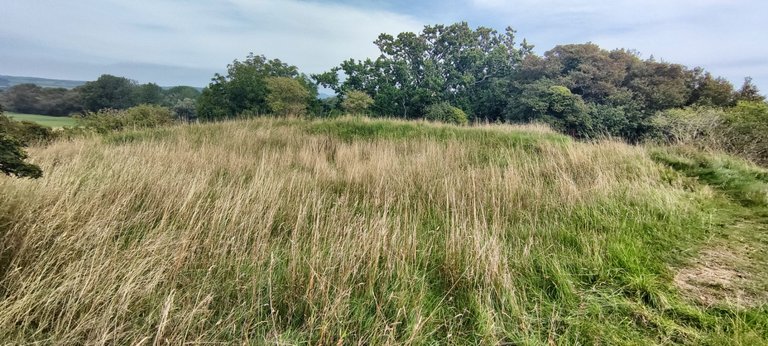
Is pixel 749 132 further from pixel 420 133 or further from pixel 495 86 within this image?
pixel 495 86

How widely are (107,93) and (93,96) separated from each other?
294 cm

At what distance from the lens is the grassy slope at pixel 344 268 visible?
1757mm

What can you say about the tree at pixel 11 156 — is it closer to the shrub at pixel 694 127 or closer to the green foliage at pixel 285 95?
the shrub at pixel 694 127

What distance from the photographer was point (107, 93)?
4775 centimetres

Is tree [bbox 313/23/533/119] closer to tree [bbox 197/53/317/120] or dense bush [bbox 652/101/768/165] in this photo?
tree [bbox 197/53/317/120]

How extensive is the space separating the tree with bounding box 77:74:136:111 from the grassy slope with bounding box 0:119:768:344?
56.8m

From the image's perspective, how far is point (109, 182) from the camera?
145 inches

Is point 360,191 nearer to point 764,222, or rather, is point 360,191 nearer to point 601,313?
point 601,313

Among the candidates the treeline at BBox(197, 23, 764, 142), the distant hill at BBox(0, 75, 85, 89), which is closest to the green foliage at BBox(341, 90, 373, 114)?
the treeline at BBox(197, 23, 764, 142)

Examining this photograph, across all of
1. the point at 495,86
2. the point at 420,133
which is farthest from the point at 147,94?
the point at 420,133

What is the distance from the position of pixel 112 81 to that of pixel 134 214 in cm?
6207

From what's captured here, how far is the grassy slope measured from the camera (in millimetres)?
1757

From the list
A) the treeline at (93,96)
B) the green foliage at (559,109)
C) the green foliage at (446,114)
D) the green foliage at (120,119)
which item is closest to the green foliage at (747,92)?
the green foliage at (559,109)

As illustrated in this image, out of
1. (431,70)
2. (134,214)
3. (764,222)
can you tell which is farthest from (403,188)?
(431,70)
